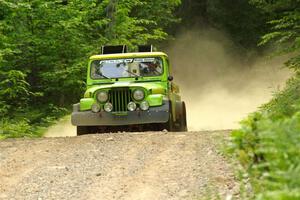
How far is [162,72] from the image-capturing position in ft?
44.2

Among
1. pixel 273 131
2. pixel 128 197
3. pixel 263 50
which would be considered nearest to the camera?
pixel 273 131

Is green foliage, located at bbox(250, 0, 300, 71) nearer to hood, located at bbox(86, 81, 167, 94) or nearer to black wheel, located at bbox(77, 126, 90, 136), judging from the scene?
hood, located at bbox(86, 81, 167, 94)

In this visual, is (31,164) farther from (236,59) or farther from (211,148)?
(236,59)

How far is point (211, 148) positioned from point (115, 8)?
42.2 ft

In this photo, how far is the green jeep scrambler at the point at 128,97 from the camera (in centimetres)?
1230

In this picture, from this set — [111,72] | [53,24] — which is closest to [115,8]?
[53,24]

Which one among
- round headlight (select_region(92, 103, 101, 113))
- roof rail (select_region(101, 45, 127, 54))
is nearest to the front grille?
round headlight (select_region(92, 103, 101, 113))

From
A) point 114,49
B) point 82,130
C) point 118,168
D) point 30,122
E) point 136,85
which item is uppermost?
point 114,49

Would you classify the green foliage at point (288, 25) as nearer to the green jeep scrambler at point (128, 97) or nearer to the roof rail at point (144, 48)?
the green jeep scrambler at point (128, 97)

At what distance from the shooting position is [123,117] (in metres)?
12.4

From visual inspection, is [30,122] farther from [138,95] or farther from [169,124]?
[169,124]

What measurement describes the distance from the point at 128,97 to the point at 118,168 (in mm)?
5031

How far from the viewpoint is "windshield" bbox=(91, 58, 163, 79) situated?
13.4 m

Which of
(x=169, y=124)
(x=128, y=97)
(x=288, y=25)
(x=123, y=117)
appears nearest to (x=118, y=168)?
(x=123, y=117)
